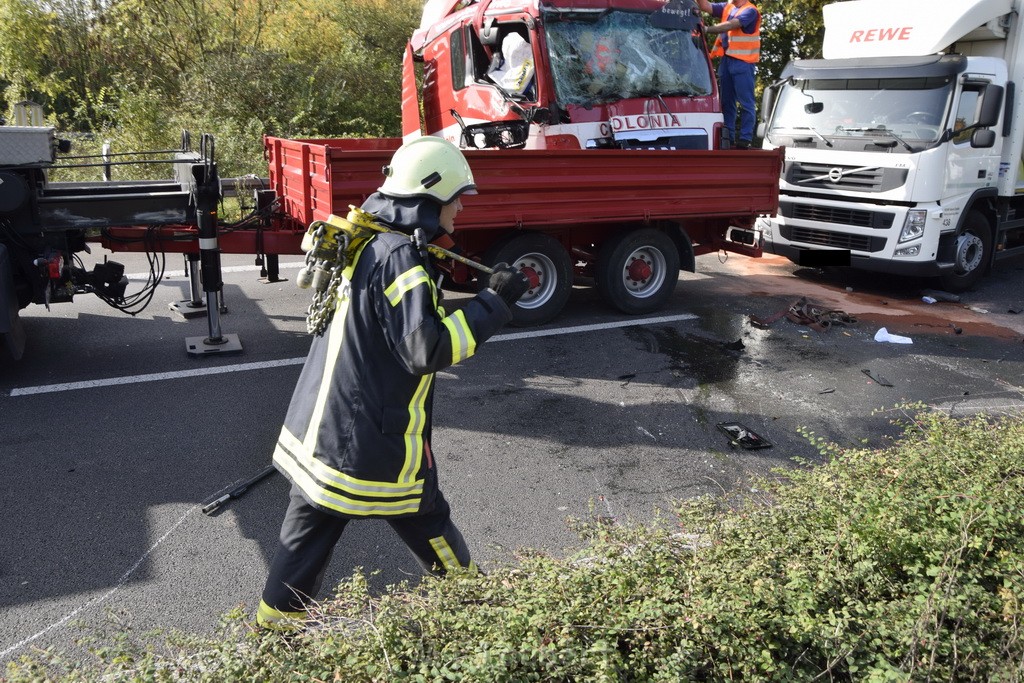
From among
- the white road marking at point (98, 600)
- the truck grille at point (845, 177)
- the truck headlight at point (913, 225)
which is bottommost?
the white road marking at point (98, 600)

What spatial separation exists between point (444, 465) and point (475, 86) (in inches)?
180

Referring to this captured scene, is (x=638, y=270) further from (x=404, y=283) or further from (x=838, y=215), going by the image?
(x=404, y=283)

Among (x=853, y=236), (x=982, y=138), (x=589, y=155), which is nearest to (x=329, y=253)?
(x=589, y=155)

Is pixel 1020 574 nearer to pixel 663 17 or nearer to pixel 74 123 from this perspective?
pixel 663 17

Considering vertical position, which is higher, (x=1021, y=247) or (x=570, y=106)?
(x=570, y=106)

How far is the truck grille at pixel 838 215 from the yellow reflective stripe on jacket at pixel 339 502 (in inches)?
298

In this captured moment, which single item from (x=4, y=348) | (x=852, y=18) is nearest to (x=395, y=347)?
(x=4, y=348)

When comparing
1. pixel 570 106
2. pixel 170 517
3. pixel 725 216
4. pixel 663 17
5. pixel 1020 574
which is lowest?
pixel 170 517

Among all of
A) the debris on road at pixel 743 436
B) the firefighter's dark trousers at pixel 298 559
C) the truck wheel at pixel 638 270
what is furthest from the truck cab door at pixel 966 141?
the firefighter's dark trousers at pixel 298 559

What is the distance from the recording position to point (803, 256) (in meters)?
9.91

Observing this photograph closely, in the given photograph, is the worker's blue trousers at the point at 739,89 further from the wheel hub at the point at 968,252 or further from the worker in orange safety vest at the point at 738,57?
the wheel hub at the point at 968,252

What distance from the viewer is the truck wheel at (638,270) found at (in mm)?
8055

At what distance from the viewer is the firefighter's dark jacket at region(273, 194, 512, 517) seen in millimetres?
2789

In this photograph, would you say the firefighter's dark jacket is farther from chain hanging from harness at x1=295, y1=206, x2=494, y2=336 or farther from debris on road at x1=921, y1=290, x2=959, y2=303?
debris on road at x1=921, y1=290, x2=959, y2=303
